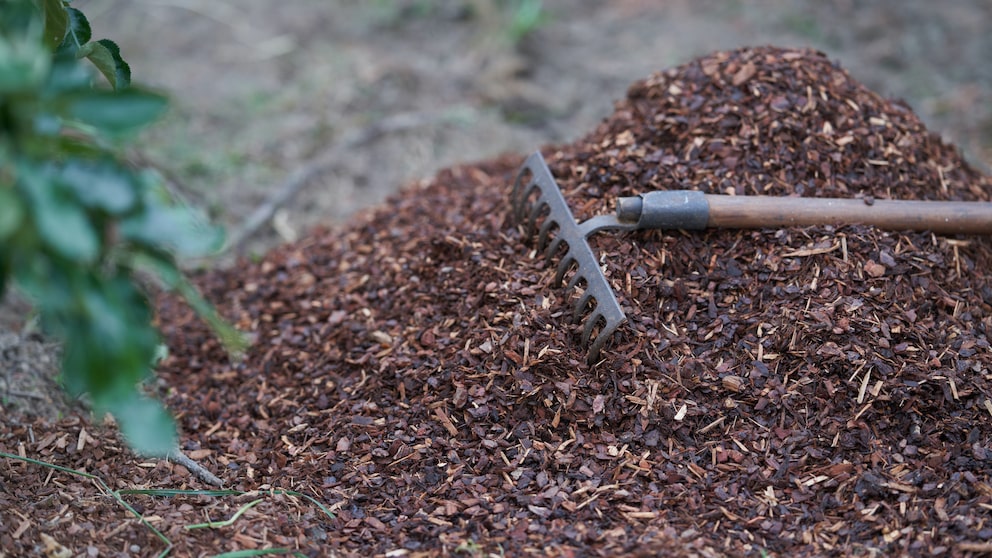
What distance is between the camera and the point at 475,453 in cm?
249

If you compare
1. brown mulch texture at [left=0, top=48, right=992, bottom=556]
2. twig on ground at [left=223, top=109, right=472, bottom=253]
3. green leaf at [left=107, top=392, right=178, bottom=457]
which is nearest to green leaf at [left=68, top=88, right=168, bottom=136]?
green leaf at [left=107, top=392, right=178, bottom=457]

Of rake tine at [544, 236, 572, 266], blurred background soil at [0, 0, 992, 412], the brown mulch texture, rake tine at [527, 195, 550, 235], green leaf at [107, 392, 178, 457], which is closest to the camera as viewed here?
green leaf at [107, 392, 178, 457]

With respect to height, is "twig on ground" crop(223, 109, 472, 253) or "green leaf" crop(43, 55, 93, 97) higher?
"green leaf" crop(43, 55, 93, 97)

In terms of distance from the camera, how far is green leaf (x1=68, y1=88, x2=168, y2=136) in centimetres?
156

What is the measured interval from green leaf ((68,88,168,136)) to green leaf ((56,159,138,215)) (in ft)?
0.27

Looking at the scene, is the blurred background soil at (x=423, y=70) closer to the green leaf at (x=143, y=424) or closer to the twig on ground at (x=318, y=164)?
the twig on ground at (x=318, y=164)

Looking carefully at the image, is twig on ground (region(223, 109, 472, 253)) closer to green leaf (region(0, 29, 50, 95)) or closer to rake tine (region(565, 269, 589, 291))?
rake tine (region(565, 269, 589, 291))

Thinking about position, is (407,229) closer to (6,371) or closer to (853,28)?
(6,371)

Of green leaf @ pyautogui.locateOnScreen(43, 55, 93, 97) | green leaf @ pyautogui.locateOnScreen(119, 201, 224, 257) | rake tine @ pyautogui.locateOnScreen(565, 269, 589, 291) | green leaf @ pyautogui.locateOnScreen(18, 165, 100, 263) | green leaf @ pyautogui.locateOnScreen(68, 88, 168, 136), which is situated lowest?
rake tine @ pyautogui.locateOnScreen(565, 269, 589, 291)

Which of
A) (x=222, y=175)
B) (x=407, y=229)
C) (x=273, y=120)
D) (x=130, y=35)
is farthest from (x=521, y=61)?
(x=130, y=35)

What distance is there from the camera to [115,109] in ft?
5.20

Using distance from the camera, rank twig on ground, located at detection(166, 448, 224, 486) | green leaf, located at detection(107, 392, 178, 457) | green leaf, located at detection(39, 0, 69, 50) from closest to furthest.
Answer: green leaf, located at detection(107, 392, 178, 457), green leaf, located at detection(39, 0, 69, 50), twig on ground, located at detection(166, 448, 224, 486)

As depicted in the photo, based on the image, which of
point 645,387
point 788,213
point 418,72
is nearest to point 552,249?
point 645,387

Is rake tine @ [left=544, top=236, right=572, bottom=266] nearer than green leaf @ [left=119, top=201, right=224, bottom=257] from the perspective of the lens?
No
